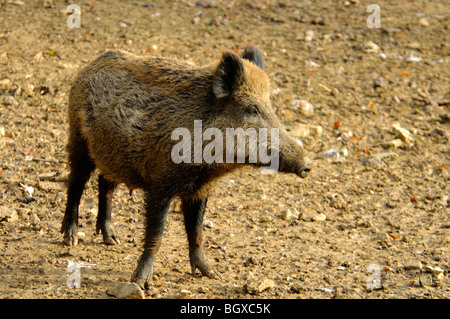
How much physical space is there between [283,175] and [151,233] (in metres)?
2.80

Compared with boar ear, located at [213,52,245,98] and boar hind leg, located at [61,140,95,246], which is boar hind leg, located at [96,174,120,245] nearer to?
boar hind leg, located at [61,140,95,246]

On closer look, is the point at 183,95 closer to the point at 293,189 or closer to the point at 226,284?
the point at 226,284

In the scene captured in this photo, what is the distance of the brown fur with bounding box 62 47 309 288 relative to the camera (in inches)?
187

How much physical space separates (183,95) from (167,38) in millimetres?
4914

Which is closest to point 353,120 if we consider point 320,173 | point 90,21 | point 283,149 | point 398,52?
point 320,173

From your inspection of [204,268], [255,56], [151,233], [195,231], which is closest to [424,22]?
[255,56]

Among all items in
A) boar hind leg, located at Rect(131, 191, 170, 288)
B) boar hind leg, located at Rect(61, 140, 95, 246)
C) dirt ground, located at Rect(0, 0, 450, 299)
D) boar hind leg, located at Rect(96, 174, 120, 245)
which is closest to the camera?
boar hind leg, located at Rect(131, 191, 170, 288)

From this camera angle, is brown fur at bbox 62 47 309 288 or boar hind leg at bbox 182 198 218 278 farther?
boar hind leg at bbox 182 198 218 278

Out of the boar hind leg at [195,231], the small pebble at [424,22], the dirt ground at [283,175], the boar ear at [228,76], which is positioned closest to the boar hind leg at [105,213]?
the dirt ground at [283,175]

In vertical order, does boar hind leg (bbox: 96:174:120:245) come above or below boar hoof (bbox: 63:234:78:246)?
above

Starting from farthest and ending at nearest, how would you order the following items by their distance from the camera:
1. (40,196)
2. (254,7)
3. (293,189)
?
1. (254,7)
2. (293,189)
3. (40,196)

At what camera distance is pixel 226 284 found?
511cm

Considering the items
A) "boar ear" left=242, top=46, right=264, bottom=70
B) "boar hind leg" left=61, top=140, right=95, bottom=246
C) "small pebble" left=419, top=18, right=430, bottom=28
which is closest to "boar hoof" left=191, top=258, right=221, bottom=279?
"boar hind leg" left=61, top=140, right=95, bottom=246

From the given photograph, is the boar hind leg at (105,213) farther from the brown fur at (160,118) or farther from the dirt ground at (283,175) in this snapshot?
the brown fur at (160,118)
